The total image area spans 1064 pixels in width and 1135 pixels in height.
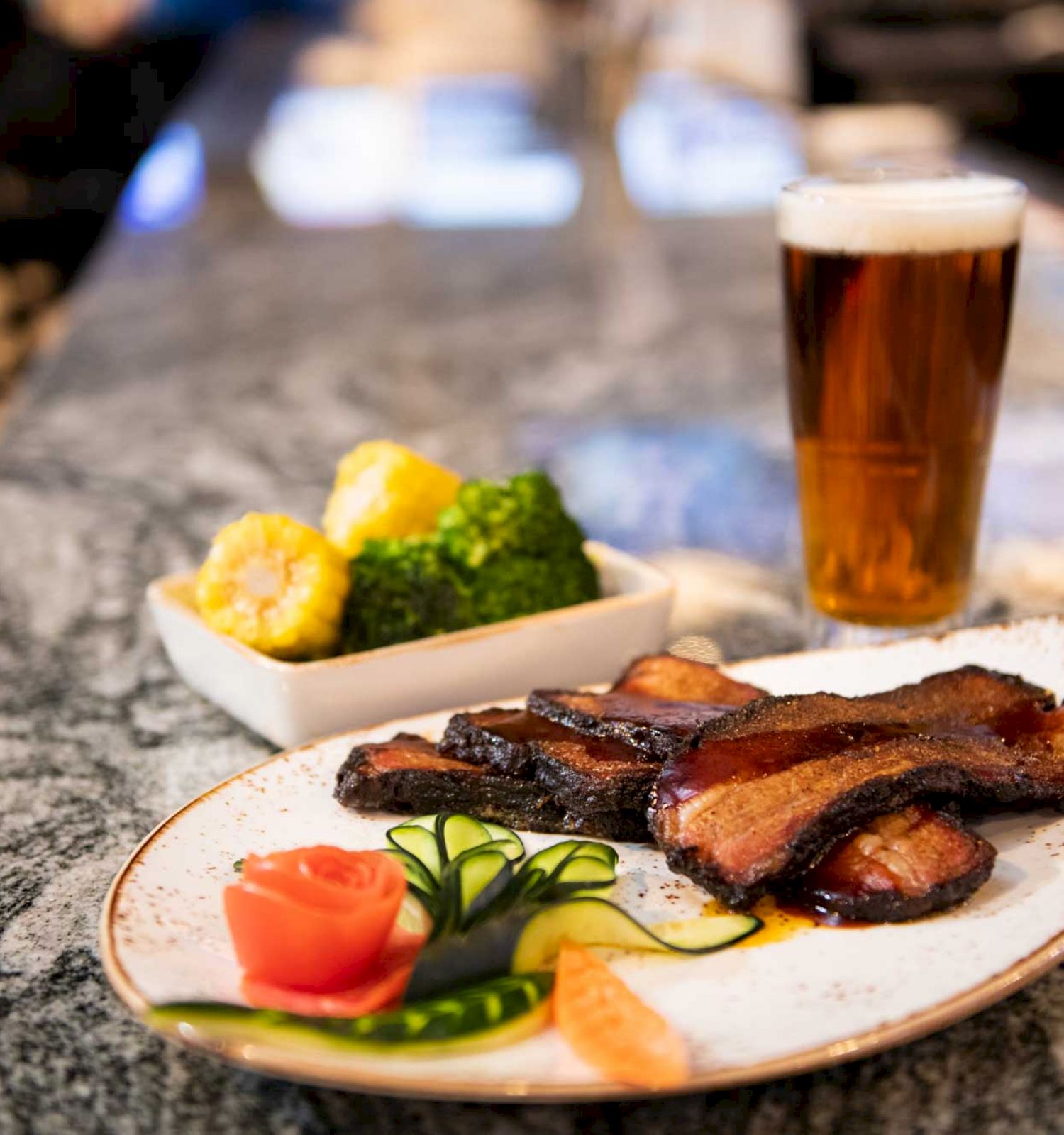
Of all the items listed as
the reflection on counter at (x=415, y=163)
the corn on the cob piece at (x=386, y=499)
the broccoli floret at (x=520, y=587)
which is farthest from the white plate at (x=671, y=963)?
the reflection on counter at (x=415, y=163)

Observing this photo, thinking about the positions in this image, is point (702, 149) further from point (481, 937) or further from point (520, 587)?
point (481, 937)

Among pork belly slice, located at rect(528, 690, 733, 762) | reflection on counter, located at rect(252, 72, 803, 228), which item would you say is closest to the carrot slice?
pork belly slice, located at rect(528, 690, 733, 762)

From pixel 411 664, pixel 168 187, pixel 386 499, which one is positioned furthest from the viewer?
pixel 168 187

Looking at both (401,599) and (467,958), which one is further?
(401,599)

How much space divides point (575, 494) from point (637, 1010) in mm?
1739

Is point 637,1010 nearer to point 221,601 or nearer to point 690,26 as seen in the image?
point 221,601

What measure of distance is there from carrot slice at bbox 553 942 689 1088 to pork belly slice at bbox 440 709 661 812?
23 centimetres

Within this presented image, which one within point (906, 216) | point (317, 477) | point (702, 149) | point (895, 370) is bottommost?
point (702, 149)

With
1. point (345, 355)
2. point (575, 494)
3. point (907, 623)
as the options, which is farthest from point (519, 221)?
point (907, 623)

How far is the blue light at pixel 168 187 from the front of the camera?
503 centimetres

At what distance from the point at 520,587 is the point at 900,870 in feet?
2.32

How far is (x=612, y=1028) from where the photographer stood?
3.20 ft

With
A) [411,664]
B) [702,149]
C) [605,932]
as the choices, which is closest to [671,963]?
[605,932]

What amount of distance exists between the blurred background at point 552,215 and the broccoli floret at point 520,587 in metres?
0.32
